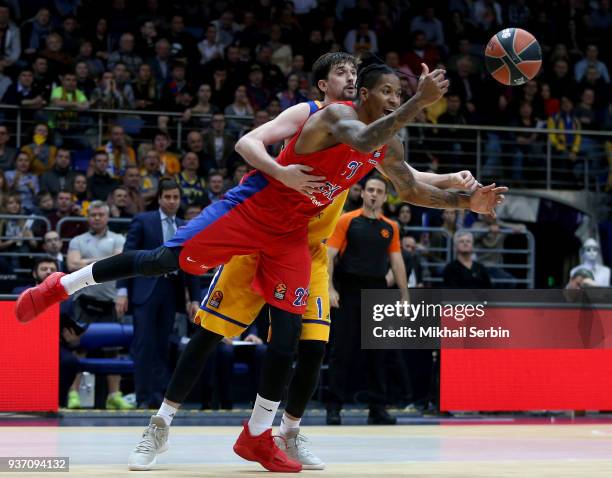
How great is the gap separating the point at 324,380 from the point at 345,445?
4627 millimetres

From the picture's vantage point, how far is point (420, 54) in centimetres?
1833

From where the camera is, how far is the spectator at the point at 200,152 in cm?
1486

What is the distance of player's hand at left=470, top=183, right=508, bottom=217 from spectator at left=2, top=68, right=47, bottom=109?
A: 32.1 ft

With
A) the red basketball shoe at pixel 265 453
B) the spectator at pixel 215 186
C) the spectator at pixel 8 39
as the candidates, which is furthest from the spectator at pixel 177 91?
the red basketball shoe at pixel 265 453

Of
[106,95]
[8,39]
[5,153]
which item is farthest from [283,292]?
[8,39]

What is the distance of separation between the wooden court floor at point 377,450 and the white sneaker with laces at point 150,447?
7 cm

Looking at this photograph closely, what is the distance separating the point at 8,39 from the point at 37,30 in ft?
1.66

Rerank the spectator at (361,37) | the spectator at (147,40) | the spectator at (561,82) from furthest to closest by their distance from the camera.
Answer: the spectator at (561,82)
the spectator at (361,37)
the spectator at (147,40)

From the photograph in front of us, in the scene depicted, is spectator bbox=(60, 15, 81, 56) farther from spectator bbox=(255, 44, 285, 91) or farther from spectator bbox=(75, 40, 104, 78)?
spectator bbox=(255, 44, 285, 91)

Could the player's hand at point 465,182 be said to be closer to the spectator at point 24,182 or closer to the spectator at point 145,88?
the spectator at point 24,182

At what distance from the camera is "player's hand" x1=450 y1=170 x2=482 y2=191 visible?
6309 mm

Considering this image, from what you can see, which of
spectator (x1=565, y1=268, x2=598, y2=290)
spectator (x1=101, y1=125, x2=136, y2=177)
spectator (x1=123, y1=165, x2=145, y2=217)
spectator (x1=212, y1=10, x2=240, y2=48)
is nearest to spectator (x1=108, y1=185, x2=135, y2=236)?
spectator (x1=123, y1=165, x2=145, y2=217)

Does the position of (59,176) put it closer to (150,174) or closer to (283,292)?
(150,174)

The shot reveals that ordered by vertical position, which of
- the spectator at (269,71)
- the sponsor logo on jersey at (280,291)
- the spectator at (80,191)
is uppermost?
the spectator at (269,71)
